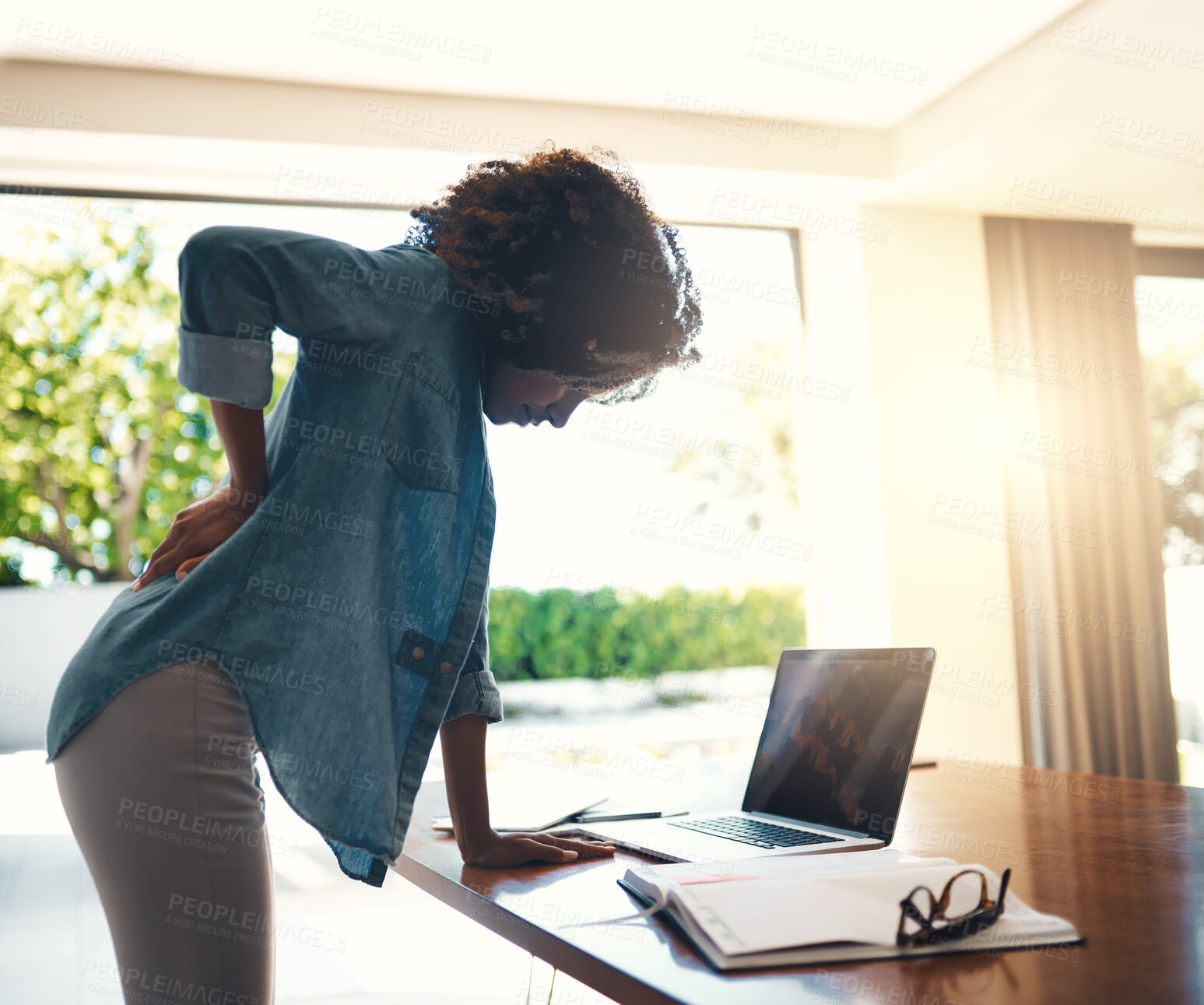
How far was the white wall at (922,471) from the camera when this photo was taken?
3.88 meters

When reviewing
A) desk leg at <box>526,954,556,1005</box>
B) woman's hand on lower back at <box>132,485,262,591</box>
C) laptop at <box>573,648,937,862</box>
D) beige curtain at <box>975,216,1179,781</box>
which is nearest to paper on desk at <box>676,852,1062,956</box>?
laptop at <box>573,648,937,862</box>

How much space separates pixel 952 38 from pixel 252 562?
10.0ft

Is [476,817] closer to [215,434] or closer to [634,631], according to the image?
[215,434]

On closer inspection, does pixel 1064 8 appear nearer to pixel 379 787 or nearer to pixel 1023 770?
pixel 1023 770

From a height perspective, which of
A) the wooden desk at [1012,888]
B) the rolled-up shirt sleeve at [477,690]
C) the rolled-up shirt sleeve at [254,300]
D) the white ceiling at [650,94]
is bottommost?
the wooden desk at [1012,888]

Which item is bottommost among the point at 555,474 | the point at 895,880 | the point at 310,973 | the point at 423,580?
the point at 310,973

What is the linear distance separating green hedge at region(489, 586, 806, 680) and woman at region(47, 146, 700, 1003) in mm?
6263

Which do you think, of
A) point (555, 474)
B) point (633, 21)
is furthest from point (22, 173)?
point (555, 474)

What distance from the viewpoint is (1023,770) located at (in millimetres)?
1652

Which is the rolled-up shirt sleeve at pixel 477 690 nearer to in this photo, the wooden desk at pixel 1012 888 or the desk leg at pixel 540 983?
the wooden desk at pixel 1012 888

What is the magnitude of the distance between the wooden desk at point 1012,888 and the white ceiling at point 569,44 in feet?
7.95

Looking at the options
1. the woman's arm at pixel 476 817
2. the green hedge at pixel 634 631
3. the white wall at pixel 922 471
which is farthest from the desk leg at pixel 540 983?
the green hedge at pixel 634 631

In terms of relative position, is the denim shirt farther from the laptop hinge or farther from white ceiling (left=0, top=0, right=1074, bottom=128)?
white ceiling (left=0, top=0, right=1074, bottom=128)

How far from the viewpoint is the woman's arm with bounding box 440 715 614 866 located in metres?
1.08
